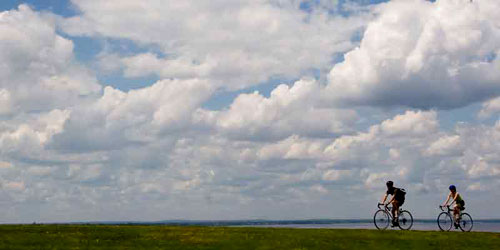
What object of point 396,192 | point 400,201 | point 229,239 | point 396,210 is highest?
point 396,192

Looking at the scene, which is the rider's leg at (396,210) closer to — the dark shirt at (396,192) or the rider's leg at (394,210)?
the rider's leg at (394,210)

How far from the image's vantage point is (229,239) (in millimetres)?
31734

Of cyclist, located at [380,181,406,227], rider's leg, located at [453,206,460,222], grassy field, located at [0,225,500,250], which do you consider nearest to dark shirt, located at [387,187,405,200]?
cyclist, located at [380,181,406,227]

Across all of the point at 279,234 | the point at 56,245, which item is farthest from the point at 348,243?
the point at 56,245

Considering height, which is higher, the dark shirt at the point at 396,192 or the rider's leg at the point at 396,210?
the dark shirt at the point at 396,192

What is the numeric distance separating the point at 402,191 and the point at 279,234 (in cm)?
1168

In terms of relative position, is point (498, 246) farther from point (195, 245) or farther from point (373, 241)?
point (195, 245)

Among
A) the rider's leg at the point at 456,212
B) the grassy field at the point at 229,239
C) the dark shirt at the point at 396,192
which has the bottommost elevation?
the grassy field at the point at 229,239

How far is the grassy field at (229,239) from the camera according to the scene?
96.7 feet

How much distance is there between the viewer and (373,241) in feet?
105

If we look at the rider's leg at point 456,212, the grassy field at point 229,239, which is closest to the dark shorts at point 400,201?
the grassy field at point 229,239

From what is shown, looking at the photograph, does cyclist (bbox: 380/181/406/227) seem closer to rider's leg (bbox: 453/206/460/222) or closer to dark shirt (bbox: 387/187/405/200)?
dark shirt (bbox: 387/187/405/200)

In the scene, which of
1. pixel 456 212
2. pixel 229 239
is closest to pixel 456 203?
pixel 456 212

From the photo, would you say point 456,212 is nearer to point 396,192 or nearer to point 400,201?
point 400,201
